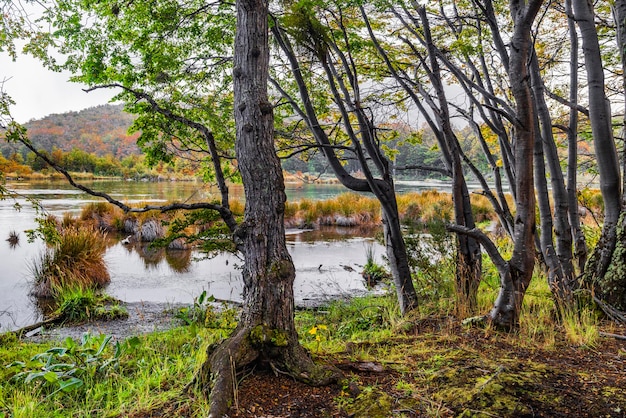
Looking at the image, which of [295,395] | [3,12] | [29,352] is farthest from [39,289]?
[295,395]

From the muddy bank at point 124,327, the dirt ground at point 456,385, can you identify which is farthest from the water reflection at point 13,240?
the dirt ground at point 456,385

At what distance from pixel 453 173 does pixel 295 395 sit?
Answer: 3.03 metres

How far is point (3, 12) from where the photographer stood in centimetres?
405

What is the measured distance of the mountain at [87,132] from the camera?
5925 centimetres

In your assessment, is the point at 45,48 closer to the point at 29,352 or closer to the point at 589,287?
the point at 29,352

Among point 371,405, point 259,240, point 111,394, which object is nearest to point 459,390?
point 371,405

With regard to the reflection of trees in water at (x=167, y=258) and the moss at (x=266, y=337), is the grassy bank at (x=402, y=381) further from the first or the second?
the reflection of trees in water at (x=167, y=258)

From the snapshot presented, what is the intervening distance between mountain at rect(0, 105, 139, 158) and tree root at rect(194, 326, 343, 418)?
2154 inches

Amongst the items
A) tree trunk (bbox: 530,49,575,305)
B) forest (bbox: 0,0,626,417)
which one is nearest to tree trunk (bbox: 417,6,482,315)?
forest (bbox: 0,0,626,417)

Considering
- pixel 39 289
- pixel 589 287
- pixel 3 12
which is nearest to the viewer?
pixel 589 287

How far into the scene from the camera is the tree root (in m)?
1.99

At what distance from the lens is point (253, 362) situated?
2113mm

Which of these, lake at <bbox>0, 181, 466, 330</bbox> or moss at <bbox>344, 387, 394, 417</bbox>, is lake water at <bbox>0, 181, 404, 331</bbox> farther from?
moss at <bbox>344, 387, 394, 417</bbox>

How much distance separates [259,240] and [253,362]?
636mm
